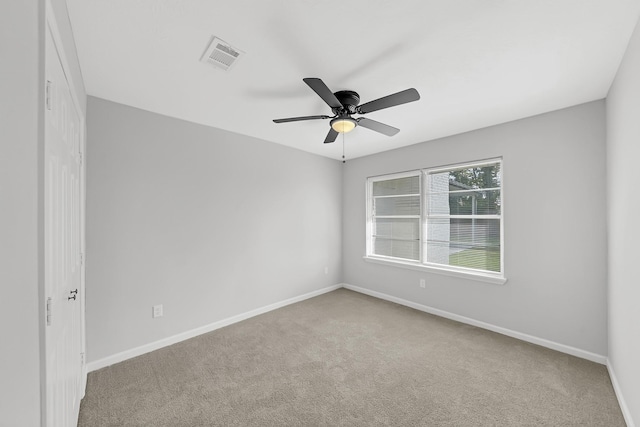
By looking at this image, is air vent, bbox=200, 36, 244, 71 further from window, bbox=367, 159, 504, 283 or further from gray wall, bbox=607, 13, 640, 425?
window, bbox=367, 159, 504, 283

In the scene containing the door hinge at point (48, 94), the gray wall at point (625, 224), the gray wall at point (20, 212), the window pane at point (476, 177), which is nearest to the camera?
the gray wall at point (20, 212)

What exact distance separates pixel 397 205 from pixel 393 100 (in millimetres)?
2620

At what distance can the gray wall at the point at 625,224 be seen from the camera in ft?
5.54

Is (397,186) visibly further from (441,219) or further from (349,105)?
(349,105)

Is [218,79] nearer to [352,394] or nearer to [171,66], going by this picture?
[171,66]

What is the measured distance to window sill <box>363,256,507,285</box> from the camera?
3227 mm

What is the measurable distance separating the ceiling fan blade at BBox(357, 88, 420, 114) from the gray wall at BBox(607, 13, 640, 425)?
1.29m

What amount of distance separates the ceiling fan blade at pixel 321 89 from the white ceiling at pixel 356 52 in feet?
0.72

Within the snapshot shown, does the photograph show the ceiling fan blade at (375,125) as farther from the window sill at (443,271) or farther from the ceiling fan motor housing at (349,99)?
the window sill at (443,271)

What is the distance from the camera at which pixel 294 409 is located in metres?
1.98

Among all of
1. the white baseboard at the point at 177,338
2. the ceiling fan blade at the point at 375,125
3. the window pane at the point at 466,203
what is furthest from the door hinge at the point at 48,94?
the window pane at the point at 466,203

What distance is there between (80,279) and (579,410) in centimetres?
392

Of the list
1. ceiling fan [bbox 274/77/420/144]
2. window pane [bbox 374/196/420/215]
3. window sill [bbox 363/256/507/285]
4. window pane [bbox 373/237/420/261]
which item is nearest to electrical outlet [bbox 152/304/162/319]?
ceiling fan [bbox 274/77/420/144]

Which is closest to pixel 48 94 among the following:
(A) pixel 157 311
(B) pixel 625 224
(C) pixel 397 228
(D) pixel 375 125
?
(D) pixel 375 125
